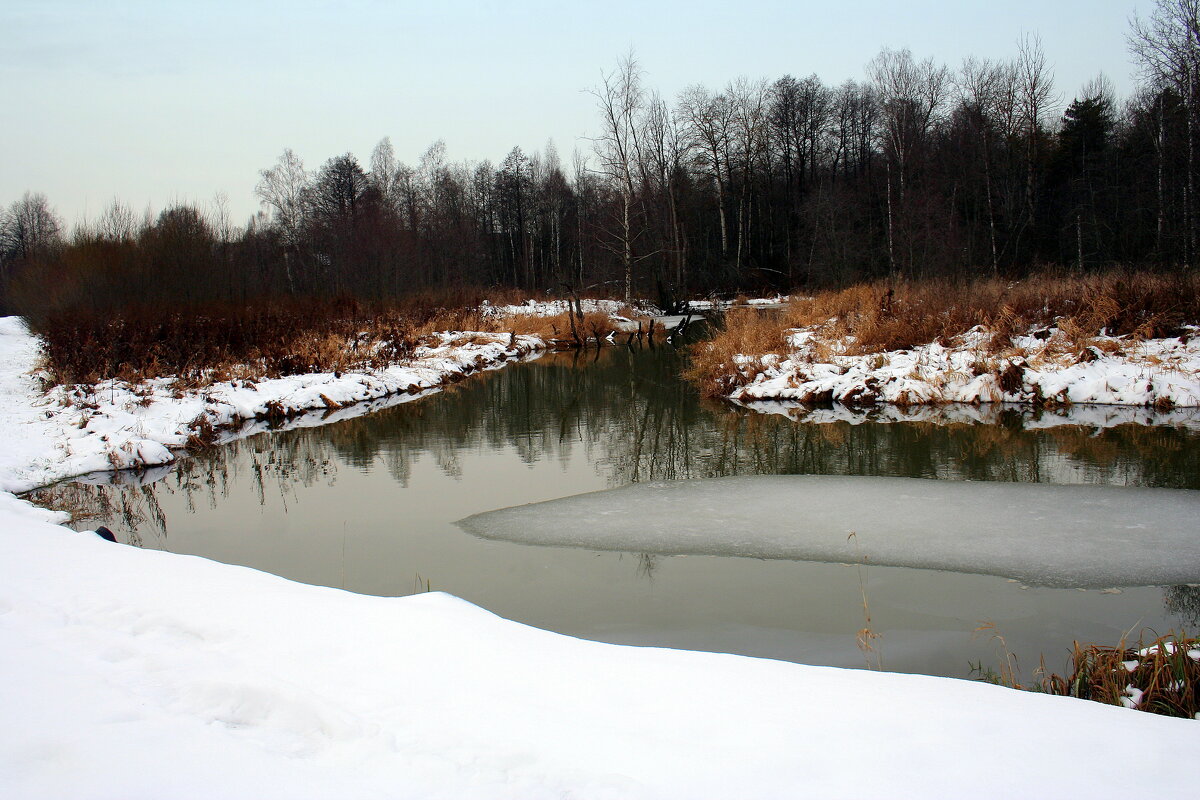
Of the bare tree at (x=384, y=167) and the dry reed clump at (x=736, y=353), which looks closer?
the dry reed clump at (x=736, y=353)

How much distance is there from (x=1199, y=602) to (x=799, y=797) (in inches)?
155

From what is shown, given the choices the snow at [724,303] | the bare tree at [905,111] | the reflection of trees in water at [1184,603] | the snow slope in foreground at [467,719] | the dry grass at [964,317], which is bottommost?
the reflection of trees in water at [1184,603]

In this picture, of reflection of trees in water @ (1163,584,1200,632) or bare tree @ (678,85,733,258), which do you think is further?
bare tree @ (678,85,733,258)

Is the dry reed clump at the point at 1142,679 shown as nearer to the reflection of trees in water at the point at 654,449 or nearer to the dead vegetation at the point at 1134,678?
the dead vegetation at the point at 1134,678

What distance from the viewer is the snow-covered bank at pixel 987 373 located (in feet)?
39.4

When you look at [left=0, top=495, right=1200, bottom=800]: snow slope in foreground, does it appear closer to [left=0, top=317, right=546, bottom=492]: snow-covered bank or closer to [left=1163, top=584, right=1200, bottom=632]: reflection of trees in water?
[left=1163, top=584, right=1200, bottom=632]: reflection of trees in water

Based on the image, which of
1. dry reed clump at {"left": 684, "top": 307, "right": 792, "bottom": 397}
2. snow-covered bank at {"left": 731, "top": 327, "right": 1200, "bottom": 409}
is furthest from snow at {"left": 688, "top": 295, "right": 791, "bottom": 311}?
snow-covered bank at {"left": 731, "top": 327, "right": 1200, "bottom": 409}

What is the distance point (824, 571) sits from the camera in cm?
546

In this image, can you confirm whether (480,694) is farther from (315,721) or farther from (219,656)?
(219,656)

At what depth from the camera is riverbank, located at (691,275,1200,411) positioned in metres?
12.4

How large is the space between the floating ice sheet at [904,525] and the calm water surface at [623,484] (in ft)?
0.84

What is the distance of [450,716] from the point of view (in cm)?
270

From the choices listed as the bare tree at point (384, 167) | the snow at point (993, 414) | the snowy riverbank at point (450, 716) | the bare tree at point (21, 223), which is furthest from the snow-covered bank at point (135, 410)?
the bare tree at point (21, 223)

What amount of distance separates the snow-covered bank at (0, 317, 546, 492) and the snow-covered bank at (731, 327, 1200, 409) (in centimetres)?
796
